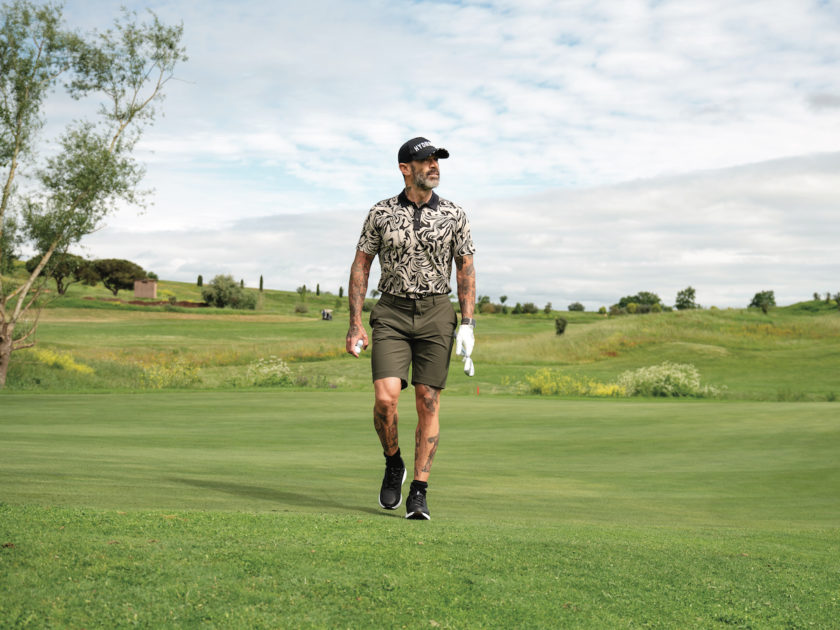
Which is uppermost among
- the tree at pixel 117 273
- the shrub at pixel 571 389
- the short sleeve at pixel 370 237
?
the tree at pixel 117 273

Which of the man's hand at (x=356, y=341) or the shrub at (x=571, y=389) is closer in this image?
the man's hand at (x=356, y=341)

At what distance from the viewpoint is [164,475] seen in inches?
288

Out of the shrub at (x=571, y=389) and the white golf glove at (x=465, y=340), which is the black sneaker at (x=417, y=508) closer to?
the white golf glove at (x=465, y=340)

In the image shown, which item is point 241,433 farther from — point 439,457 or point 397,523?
point 397,523

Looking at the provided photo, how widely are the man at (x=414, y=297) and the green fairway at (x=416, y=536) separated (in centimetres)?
75

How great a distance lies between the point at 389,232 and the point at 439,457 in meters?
5.40

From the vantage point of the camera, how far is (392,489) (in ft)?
19.3

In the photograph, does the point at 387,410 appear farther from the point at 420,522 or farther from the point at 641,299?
the point at 641,299

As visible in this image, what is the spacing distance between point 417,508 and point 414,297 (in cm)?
144

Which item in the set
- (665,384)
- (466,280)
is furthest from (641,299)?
(466,280)

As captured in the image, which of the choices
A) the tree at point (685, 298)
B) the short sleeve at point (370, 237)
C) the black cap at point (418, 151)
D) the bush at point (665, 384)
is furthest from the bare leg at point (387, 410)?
the tree at point (685, 298)

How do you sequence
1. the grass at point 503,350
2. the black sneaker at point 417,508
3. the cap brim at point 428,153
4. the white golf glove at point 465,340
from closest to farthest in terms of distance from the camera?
1. the black sneaker at point 417,508
2. the cap brim at point 428,153
3. the white golf glove at point 465,340
4. the grass at point 503,350

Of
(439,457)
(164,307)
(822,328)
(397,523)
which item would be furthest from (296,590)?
(164,307)

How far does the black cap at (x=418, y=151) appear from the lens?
5.65m
